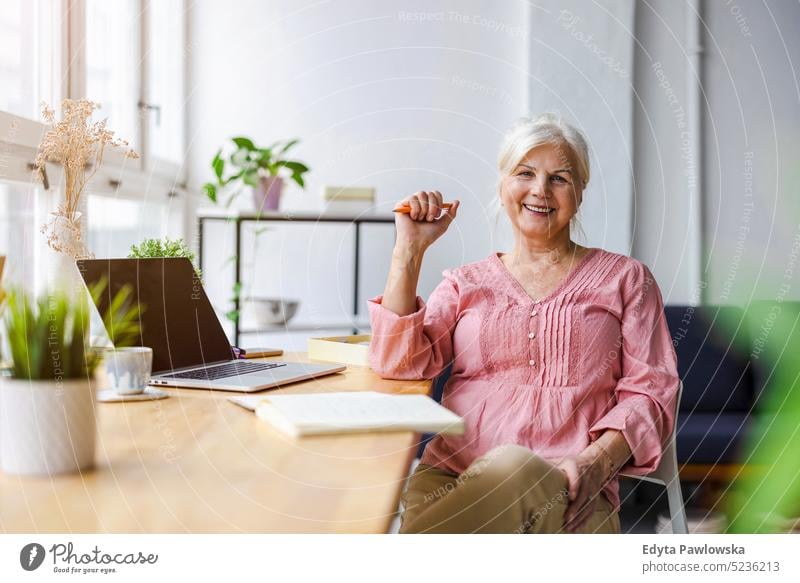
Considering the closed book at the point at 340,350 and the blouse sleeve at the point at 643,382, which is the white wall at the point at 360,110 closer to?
the closed book at the point at 340,350

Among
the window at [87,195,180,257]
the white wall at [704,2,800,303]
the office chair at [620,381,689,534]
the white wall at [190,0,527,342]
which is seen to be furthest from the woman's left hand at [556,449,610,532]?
the white wall at [704,2,800,303]

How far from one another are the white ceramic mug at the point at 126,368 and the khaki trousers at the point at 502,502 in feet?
1.37

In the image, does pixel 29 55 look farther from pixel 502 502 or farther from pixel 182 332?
pixel 502 502

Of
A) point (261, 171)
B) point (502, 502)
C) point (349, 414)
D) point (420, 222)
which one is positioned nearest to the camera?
point (349, 414)

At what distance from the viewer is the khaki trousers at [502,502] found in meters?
1.02

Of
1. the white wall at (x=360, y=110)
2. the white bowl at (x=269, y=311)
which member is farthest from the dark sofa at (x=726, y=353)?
the white bowl at (x=269, y=311)

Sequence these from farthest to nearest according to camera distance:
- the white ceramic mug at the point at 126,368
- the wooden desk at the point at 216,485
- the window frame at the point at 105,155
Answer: the window frame at the point at 105,155, the white ceramic mug at the point at 126,368, the wooden desk at the point at 216,485

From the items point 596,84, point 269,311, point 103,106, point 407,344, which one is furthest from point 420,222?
point 596,84

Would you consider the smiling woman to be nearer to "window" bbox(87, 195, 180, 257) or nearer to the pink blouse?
the pink blouse

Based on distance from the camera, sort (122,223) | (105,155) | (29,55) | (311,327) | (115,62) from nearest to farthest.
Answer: (29,55) → (105,155) → (115,62) → (122,223) → (311,327)

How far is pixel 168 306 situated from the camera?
1.22 m

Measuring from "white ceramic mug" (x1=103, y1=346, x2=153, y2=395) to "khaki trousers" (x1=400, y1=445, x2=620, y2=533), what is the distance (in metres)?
0.42

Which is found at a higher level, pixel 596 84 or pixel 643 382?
pixel 596 84

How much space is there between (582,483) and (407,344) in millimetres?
322
